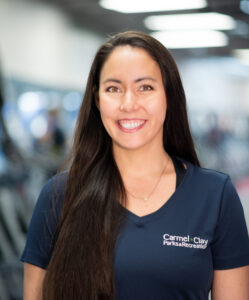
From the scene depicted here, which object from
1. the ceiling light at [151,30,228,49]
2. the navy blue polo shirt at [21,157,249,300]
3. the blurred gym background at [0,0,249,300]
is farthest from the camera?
the ceiling light at [151,30,228,49]

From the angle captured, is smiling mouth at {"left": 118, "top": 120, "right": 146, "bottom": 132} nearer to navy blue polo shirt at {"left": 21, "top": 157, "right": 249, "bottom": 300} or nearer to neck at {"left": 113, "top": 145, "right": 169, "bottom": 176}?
neck at {"left": 113, "top": 145, "right": 169, "bottom": 176}

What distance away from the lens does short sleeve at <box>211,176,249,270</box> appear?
1302 millimetres

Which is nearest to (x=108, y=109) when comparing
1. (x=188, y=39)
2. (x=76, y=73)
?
(x=188, y=39)

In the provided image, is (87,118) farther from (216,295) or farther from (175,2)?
(175,2)

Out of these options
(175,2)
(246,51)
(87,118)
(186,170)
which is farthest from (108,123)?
(175,2)

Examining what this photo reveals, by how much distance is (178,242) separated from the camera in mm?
1291

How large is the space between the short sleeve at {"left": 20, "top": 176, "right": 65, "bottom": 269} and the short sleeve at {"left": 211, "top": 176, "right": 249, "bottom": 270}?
0.47 m

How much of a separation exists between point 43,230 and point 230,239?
543 mm

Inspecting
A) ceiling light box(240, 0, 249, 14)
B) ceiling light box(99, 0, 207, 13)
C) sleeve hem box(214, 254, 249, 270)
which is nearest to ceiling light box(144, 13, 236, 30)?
ceiling light box(99, 0, 207, 13)

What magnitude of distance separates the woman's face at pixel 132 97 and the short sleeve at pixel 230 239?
31 cm

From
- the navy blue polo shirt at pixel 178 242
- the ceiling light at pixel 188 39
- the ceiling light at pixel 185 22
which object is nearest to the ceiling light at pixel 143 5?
the ceiling light at pixel 185 22

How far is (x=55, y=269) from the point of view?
1339 mm

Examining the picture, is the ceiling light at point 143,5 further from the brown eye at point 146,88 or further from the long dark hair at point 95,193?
the brown eye at point 146,88

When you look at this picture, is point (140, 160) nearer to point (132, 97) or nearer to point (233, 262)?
point (132, 97)
